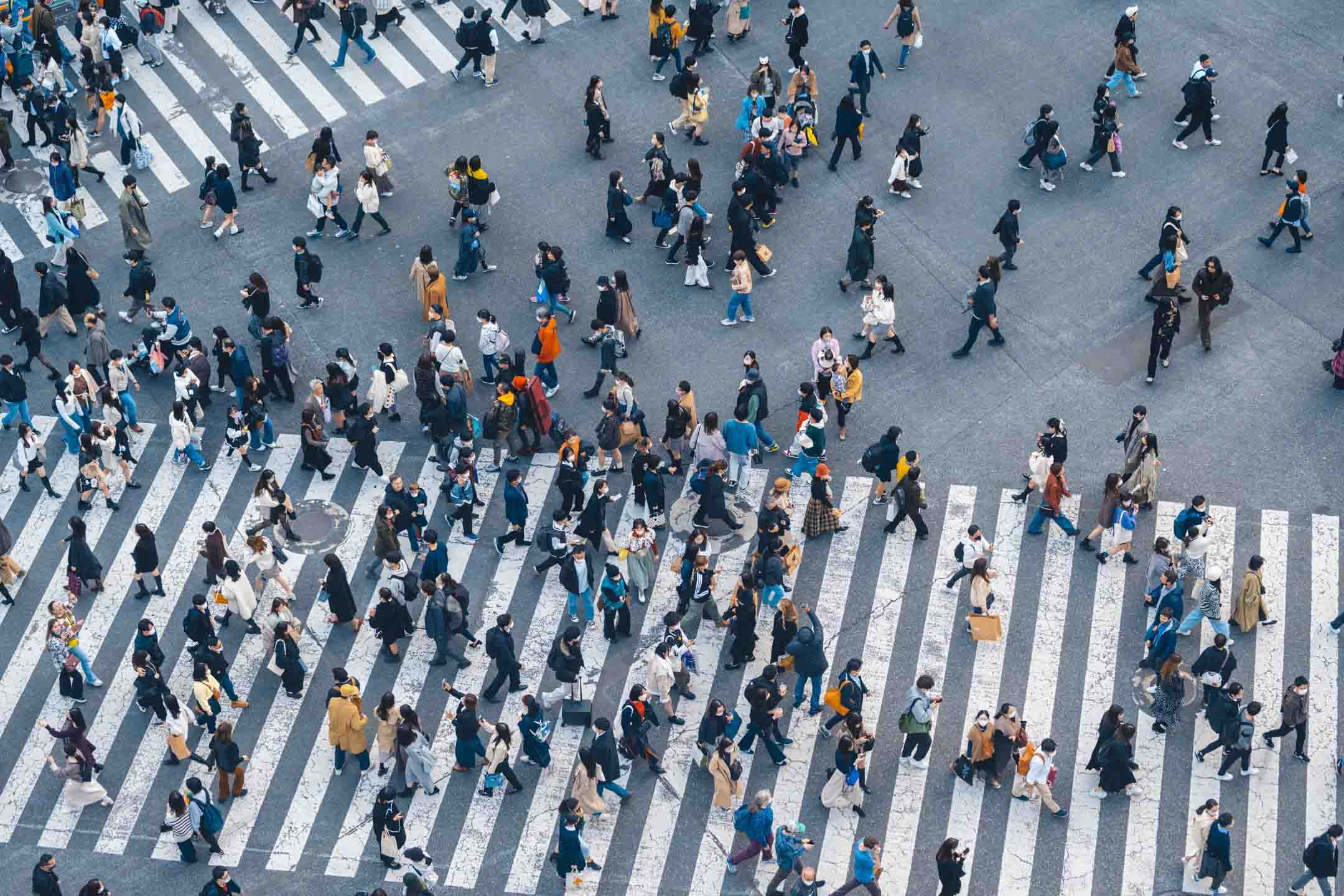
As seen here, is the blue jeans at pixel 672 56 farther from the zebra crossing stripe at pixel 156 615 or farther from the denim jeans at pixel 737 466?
the zebra crossing stripe at pixel 156 615

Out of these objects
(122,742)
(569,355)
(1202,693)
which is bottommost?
(122,742)

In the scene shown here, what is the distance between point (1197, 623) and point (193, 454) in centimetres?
1637

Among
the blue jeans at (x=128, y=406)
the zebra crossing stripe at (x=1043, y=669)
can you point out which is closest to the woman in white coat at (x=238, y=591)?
the blue jeans at (x=128, y=406)

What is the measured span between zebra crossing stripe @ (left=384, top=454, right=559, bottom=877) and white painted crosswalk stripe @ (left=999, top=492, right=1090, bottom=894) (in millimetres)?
7288

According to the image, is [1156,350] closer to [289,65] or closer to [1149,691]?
[1149,691]

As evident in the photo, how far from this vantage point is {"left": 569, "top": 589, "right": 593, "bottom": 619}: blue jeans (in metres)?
29.0

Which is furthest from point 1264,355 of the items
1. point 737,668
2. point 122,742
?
point 122,742

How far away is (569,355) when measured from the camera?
33.4m

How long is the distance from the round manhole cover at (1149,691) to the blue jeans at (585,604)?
26.8ft

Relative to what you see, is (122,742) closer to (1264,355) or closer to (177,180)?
(177,180)

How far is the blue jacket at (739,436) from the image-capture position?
3011cm

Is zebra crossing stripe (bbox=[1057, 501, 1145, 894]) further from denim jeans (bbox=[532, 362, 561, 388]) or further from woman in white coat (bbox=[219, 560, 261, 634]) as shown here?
woman in white coat (bbox=[219, 560, 261, 634])

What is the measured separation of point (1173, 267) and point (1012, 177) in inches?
175

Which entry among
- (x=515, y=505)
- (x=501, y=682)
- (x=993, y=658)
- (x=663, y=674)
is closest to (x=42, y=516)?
(x=515, y=505)
